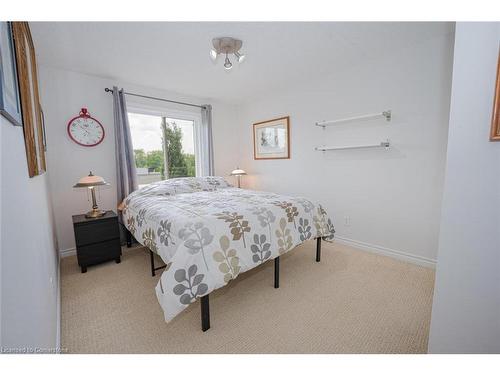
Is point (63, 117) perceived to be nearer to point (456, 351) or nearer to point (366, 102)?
point (366, 102)

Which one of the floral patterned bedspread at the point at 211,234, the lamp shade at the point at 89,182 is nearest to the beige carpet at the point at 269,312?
the floral patterned bedspread at the point at 211,234

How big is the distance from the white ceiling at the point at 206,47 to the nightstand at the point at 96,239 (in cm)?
171

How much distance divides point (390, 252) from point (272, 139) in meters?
2.34

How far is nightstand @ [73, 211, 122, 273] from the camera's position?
7.43 feet

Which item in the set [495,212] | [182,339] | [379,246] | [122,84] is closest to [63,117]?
[122,84]

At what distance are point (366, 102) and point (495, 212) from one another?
2.13m

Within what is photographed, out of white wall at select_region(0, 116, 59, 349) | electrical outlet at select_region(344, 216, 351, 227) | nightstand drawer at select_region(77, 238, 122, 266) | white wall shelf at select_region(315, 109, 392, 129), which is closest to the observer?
white wall at select_region(0, 116, 59, 349)

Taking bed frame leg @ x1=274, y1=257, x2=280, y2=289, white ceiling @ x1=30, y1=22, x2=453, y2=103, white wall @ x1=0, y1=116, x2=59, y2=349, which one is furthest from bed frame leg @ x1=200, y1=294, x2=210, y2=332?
white ceiling @ x1=30, y1=22, x2=453, y2=103

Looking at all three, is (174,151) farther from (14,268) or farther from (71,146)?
(14,268)

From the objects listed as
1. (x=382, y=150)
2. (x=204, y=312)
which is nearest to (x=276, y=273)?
(x=204, y=312)

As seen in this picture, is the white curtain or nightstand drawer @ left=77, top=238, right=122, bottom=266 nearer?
nightstand drawer @ left=77, top=238, right=122, bottom=266

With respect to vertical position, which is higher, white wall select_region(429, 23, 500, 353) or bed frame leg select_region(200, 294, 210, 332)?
white wall select_region(429, 23, 500, 353)

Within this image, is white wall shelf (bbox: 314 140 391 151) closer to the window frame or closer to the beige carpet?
the beige carpet

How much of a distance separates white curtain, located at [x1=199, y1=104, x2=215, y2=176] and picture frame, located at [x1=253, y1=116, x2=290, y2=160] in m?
0.80
